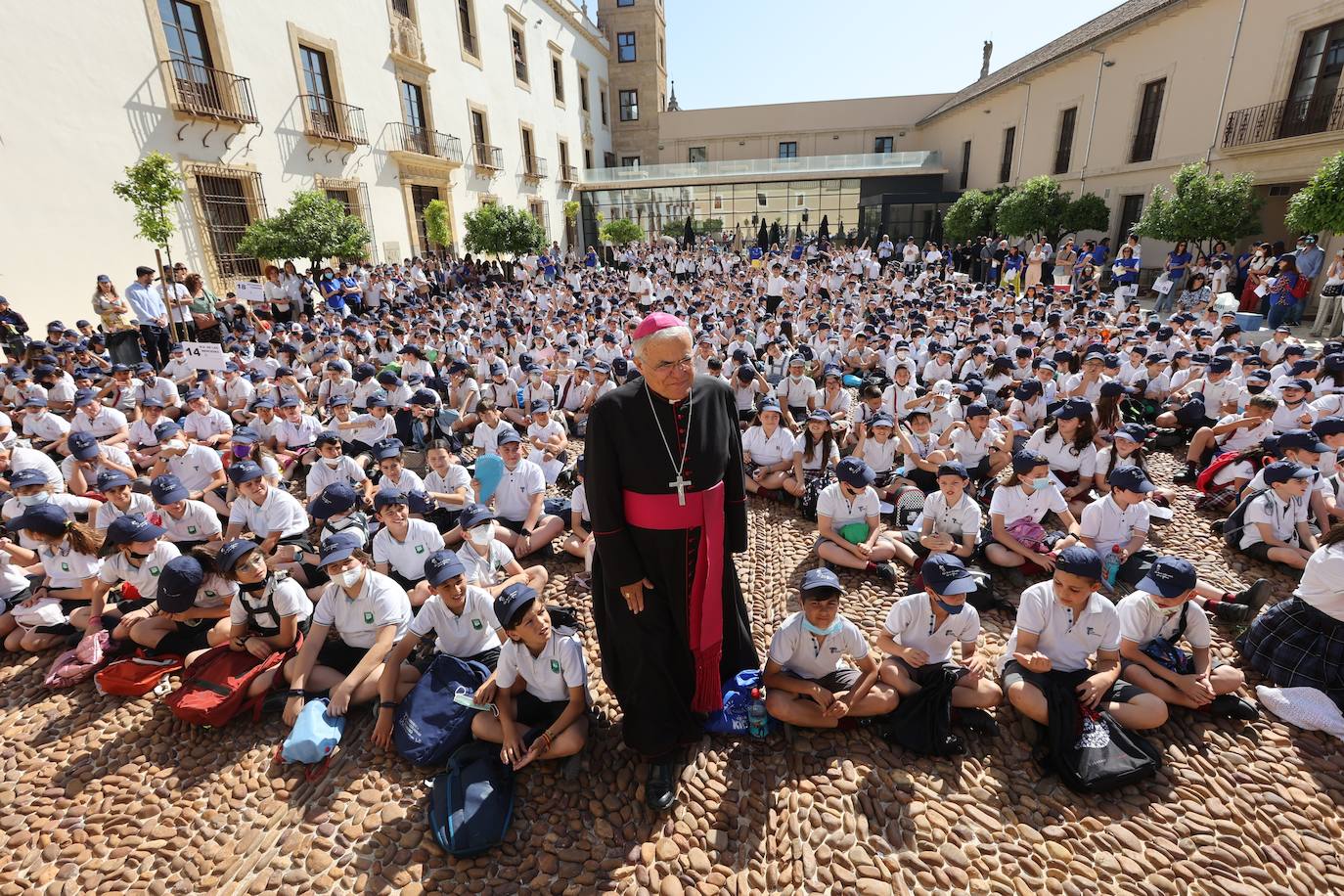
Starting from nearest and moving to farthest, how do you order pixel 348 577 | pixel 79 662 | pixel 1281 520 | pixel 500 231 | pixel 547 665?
pixel 547 665, pixel 348 577, pixel 79 662, pixel 1281 520, pixel 500 231

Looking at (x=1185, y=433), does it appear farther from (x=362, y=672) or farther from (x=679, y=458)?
(x=362, y=672)

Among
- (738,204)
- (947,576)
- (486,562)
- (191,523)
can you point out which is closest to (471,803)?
(486,562)

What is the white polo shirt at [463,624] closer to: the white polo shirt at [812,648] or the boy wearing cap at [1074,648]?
the white polo shirt at [812,648]

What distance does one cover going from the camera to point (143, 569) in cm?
480

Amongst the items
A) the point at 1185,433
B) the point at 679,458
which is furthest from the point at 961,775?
the point at 1185,433

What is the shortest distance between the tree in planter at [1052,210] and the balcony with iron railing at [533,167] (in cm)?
2257

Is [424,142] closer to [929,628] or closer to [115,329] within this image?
[115,329]

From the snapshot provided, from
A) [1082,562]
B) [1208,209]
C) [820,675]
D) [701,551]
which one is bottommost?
[820,675]

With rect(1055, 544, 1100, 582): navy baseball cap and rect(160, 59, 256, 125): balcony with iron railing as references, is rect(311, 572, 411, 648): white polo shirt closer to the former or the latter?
rect(1055, 544, 1100, 582): navy baseball cap

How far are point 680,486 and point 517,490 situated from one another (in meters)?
3.40

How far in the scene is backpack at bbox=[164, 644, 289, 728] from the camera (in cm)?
400

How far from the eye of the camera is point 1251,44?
1656cm

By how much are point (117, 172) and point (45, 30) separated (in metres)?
2.47

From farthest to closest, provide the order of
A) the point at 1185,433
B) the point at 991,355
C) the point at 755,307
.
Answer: the point at 755,307
the point at 991,355
the point at 1185,433
